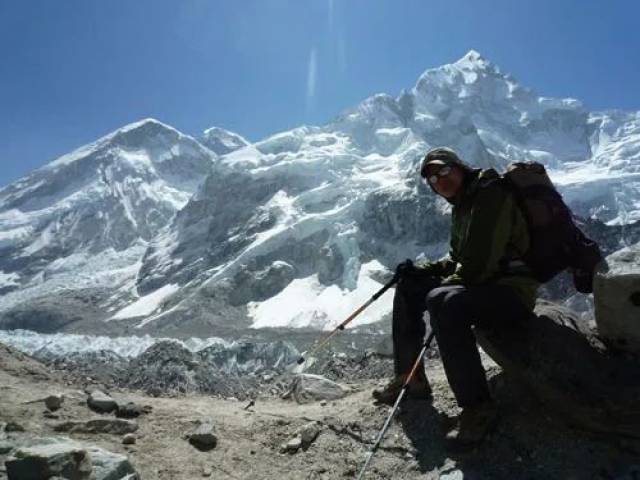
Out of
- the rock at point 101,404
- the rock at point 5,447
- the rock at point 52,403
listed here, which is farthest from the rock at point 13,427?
the rock at point 101,404

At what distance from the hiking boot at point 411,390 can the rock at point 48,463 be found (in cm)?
297

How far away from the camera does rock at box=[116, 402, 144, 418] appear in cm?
632

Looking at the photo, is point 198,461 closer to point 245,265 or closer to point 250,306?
point 250,306

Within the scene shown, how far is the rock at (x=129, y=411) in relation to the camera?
6.32 metres

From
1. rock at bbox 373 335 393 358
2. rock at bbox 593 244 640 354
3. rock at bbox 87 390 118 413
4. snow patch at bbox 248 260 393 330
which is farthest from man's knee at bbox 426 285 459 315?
snow patch at bbox 248 260 393 330

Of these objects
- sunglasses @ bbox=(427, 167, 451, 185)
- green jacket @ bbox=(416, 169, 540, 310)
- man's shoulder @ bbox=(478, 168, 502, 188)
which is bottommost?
green jacket @ bbox=(416, 169, 540, 310)

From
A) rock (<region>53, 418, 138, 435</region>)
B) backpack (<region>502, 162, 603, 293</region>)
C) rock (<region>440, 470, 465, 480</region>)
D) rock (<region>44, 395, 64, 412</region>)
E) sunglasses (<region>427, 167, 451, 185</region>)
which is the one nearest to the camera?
rock (<region>440, 470, 465, 480</region>)

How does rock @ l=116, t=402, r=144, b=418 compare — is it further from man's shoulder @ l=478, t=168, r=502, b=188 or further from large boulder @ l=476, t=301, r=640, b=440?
man's shoulder @ l=478, t=168, r=502, b=188

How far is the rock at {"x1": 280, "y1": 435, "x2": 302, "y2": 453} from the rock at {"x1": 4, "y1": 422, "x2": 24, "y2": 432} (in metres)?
2.43

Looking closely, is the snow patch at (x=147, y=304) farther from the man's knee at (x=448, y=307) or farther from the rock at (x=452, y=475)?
the rock at (x=452, y=475)

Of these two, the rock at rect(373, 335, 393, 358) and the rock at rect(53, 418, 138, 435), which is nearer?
the rock at rect(53, 418, 138, 435)

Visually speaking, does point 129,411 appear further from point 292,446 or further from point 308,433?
point 308,433

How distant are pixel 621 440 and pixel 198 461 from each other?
3.54 m

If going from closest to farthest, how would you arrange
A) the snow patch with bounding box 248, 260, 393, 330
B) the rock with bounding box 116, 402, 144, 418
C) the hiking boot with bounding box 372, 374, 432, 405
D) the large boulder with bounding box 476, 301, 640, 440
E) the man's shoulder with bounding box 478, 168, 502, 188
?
the large boulder with bounding box 476, 301, 640, 440 → the man's shoulder with bounding box 478, 168, 502, 188 → the hiking boot with bounding box 372, 374, 432, 405 → the rock with bounding box 116, 402, 144, 418 → the snow patch with bounding box 248, 260, 393, 330
